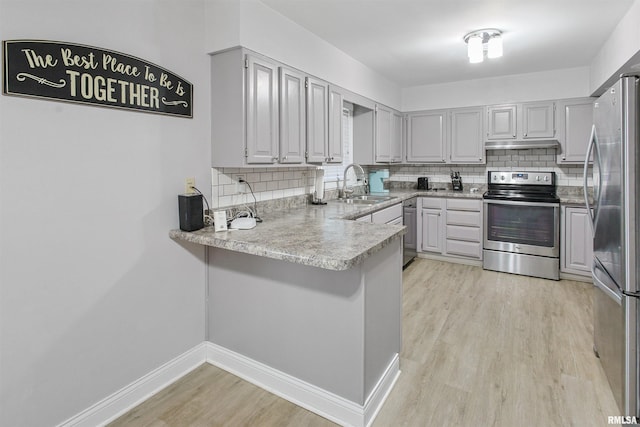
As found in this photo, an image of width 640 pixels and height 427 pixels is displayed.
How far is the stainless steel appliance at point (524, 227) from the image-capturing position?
13.7 feet

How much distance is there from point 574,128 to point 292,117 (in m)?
3.58

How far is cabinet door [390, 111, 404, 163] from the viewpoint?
4945 millimetres

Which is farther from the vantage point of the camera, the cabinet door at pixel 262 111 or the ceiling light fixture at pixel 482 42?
the ceiling light fixture at pixel 482 42

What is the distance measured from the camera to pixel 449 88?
5.06m

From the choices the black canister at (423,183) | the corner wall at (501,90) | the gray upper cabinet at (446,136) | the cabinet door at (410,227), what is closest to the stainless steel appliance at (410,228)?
the cabinet door at (410,227)

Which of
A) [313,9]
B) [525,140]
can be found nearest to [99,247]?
[313,9]

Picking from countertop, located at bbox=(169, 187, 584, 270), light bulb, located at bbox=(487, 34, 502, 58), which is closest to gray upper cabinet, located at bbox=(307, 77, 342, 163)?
countertop, located at bbox=(169, 187, 584, 270)

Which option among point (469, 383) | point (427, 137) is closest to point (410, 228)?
point (427, 137)

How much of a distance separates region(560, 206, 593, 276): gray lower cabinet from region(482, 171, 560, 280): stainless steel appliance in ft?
0.23

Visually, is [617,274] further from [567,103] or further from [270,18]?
[567,103]

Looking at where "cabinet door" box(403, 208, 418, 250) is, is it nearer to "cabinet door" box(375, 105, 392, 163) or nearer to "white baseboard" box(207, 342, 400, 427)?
"cabinet door" box(375, 105, 392, 163)

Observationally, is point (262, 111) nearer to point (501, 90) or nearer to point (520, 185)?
point (501, 90)

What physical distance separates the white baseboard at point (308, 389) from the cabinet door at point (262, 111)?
4.34 ft

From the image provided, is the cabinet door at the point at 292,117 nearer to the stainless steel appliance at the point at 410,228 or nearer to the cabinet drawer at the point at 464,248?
the stainless steel appliance at the point at 410,228
